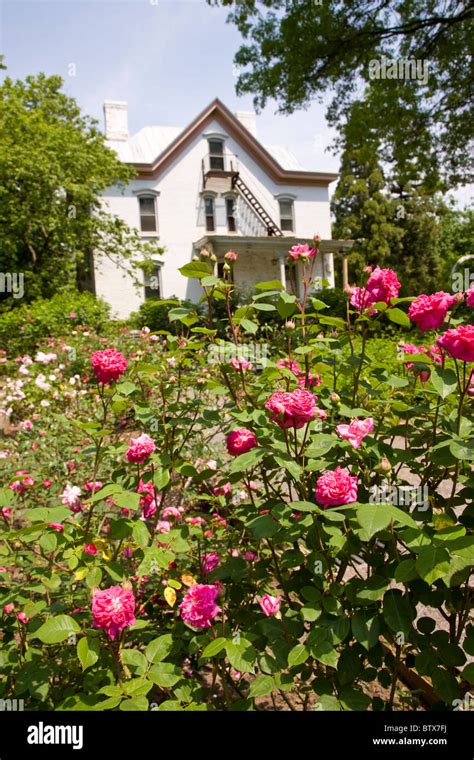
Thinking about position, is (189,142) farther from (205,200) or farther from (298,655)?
(298,655)

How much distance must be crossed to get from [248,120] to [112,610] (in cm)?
2401

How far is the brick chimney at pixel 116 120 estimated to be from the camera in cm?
2002

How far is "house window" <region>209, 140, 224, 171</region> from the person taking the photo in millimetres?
20458

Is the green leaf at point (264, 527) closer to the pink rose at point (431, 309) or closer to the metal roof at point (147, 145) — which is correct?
the pink rose at point (431, 309)

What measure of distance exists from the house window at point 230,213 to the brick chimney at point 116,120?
16.4 feet

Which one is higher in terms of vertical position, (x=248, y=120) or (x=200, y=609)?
(x=248, y=120)

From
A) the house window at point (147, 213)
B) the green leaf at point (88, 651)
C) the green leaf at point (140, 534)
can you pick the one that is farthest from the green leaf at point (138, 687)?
the house window at point (147, 213)

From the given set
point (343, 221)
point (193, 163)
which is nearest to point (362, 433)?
point (193, 163)

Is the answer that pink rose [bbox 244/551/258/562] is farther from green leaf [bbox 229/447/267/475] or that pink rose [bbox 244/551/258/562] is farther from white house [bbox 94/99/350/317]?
white house [bbox 94/99/350/317]

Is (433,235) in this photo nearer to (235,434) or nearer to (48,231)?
(48,231)

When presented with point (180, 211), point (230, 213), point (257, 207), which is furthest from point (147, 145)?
point (257, 207)

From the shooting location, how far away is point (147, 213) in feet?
65.0

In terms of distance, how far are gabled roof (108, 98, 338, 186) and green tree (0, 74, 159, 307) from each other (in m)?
2.70
